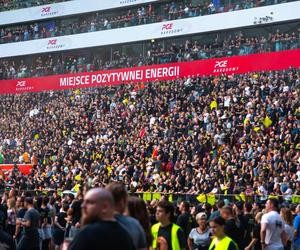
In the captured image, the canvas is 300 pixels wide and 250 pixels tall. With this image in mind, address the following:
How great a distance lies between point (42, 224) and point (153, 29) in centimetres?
3341

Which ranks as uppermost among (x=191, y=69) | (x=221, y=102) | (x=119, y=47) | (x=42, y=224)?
(x=119, y=47)

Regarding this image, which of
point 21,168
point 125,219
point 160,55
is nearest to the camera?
point 125,219

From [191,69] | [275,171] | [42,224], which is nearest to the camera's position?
[42,224]

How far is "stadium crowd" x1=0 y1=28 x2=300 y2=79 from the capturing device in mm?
37875

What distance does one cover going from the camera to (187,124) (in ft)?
106

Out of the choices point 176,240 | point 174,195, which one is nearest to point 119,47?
point 174,195

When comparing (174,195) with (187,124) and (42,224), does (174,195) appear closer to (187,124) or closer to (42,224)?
(187,124)

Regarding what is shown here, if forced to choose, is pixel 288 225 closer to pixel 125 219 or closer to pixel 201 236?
pixel 201 236

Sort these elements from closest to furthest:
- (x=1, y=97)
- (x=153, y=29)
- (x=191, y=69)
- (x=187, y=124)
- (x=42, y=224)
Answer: (x=42, y=224), (x=187, y=124), (x=191, y=69), (x=153, y=29), (x=1, y=97)

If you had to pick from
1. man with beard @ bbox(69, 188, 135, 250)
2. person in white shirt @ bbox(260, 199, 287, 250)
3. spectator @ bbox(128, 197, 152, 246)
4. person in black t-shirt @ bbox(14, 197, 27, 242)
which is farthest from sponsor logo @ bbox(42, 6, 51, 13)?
man with beard @ bbox(69, 188, 135, 250)

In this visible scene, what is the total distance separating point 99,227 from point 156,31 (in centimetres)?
4296

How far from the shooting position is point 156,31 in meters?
47.9

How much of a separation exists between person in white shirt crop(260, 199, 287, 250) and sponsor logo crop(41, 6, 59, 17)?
45.2m

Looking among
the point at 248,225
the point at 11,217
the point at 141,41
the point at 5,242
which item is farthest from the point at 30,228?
the point at 141,41
